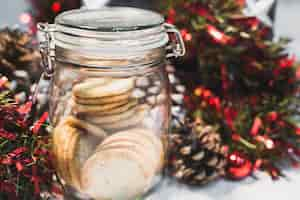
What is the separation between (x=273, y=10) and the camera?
2.39ft

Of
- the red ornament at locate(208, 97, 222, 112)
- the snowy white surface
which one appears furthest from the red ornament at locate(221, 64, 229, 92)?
the snowy white surface

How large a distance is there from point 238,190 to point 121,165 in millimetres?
196

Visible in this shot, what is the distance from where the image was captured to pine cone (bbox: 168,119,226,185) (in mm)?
572

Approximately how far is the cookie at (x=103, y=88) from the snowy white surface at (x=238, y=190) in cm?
Result: 16

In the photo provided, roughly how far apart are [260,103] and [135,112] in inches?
10.1

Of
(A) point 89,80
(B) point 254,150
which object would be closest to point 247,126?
(B) point 254,150

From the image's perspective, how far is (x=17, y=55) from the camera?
64 centimetres

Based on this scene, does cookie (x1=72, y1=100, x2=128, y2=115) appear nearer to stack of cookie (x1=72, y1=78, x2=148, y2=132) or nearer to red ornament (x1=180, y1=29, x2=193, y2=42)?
stack of cookie (x1=72, y1=78, x2=148, y2=132)

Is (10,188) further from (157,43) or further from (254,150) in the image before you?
(254,150)

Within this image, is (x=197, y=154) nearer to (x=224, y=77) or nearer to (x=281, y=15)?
(x=224, y=77)

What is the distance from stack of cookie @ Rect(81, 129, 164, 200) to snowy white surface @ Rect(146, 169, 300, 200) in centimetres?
7

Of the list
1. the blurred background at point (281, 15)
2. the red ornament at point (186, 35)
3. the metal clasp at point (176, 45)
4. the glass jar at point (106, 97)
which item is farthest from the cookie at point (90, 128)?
the blurred background at point (281, 15)

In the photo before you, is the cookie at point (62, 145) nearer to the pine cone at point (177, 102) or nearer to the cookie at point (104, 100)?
the cookie at point (104, 100)

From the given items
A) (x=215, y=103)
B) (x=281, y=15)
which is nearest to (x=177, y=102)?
(x=215, y=103)
